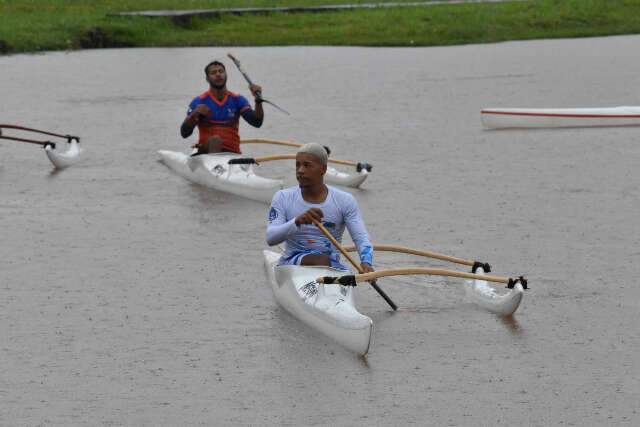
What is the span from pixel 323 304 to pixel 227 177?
7596 millimetres

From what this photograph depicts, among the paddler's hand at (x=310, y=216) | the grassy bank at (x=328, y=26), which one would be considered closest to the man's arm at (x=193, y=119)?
the paddler's hand at (x=310, y=216)

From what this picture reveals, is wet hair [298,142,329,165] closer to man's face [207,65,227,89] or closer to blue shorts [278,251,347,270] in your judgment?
blue shorts [278,251,347,270]

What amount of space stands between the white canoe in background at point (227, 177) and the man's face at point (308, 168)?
630 centimetres

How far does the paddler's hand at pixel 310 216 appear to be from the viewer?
38.4 ft

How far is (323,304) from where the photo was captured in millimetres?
11812

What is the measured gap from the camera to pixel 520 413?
977 cm

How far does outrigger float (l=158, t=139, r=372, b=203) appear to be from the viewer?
61.1 feet

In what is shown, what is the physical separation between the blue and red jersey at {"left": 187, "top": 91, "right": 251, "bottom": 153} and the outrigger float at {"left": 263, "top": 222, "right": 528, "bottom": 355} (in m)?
6.31

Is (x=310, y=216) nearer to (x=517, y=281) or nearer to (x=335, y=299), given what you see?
(x=335, y=299)

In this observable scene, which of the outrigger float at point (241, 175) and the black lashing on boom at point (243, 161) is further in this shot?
the black lashing on boom at point (243, 161)

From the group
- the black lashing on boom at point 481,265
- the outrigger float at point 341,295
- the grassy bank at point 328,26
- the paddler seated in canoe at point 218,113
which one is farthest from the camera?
the grassy bank at point 328,26

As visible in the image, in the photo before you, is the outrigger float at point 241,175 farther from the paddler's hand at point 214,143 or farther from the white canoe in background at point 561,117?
the white canoe in background at point 561,117

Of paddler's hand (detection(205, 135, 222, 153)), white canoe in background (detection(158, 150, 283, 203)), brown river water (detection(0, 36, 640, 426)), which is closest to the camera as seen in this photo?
brown river water (detection(0, 36, 640, 426))

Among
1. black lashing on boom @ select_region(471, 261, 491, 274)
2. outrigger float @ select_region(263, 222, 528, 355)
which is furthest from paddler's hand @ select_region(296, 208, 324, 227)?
black lashing on boom @ select_region(471, 261, 491, 274)
